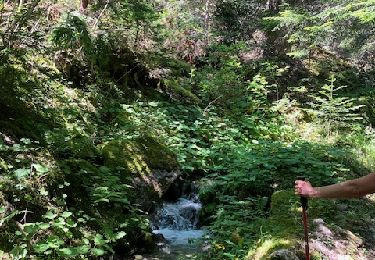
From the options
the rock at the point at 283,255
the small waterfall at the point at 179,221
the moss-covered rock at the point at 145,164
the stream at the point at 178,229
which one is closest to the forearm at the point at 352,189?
the rock at the point at 283,255

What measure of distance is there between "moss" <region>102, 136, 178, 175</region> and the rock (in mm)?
3322

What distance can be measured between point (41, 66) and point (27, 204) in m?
5.19

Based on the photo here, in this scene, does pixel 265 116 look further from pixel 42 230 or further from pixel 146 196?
pixel 42 230

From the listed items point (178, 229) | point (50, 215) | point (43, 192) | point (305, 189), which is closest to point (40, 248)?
point (50, 215)

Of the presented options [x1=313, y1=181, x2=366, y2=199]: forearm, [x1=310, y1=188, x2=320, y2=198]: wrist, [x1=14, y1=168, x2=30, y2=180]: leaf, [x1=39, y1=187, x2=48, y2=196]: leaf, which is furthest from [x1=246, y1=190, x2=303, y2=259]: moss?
[x1=14, y1=168, x2=30, y2=180]: leaf

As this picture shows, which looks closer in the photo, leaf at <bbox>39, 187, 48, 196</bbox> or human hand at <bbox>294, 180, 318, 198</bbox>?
human hand at <bbox>294, 180, 318, 198</bbox>

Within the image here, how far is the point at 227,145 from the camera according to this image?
9789 millimetres

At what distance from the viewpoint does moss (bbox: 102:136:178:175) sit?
6844 mm

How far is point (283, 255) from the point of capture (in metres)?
4.05

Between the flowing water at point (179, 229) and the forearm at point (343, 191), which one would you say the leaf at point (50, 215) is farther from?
the forearm at point (343, 191)

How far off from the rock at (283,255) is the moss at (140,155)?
131 inches

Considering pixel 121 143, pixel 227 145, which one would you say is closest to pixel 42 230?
pixel 121 143

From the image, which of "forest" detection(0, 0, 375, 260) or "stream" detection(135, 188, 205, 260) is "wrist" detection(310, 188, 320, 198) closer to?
"forest" detection(0, 0, 375, 260)

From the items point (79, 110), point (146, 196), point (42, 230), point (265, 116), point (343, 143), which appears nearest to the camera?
point (42, 230)
